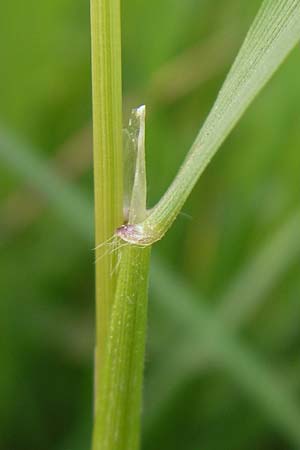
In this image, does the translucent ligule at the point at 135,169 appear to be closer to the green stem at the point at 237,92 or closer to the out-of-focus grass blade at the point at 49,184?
the green stem at the point at 237,92

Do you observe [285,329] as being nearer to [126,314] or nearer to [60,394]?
[60,394]

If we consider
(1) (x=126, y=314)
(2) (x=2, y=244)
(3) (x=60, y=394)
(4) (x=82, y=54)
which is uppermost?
(4) (x=82, y=54)

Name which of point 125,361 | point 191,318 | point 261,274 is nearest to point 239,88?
point 125,361

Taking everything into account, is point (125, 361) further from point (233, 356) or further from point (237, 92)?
point (233, 356)

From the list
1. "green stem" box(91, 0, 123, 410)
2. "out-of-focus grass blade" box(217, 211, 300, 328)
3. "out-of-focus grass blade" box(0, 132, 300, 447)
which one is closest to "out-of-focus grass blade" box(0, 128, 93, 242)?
"out-of-focus grass blade" box(0, 132, 300, 447)

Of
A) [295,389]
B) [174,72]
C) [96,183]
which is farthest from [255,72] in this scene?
[174,72]

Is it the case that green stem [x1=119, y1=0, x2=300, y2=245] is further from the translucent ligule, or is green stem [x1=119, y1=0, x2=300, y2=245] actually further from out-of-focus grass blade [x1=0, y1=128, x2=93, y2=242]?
out-of-focus grass blade [x1=0, y1=128, x2=93, y2=242]

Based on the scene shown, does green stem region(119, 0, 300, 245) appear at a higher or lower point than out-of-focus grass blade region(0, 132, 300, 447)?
lower
